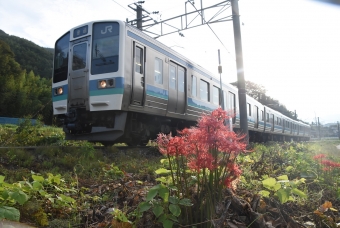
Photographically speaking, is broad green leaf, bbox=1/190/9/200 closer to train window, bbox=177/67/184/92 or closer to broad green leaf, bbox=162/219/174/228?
broad green leaf, bbox=162/219/174/228

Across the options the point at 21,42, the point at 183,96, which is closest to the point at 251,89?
the point at 21,42

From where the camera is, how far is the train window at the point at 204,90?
34.9ft

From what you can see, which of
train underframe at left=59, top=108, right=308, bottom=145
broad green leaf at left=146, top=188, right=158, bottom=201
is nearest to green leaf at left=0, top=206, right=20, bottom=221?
broad green leaf at left=146, top=188, right=158, bottom=201

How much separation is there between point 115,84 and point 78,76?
1327 mm

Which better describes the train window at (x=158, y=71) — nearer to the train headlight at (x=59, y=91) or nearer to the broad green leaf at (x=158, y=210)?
the train headlight at (x=59, y=91)

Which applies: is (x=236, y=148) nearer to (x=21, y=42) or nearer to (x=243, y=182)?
(x=243, y=182)

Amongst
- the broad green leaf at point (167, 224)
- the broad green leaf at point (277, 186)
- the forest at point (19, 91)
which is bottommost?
the broad green leaf at point (167, 224)

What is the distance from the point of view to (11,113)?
31609 mm

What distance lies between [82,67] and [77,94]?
2.21ft

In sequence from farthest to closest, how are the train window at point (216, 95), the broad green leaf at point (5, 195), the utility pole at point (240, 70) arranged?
the train window at point (216, 95) < the utility pole at point (240, 70) < the broad green leaf at point (5, 195)

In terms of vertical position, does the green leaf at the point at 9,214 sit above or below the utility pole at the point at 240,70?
below

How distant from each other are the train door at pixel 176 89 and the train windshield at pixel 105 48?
213 centimetres

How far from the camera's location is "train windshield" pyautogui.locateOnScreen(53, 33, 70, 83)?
791 centimetres

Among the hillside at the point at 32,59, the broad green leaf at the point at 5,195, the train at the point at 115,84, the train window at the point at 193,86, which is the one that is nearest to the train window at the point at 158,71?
the train at the point at 115,84
